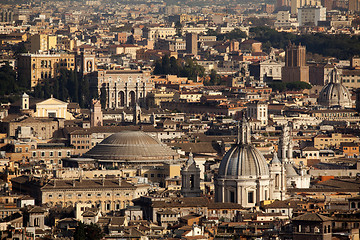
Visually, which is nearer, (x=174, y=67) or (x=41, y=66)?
(x=41, y=66)

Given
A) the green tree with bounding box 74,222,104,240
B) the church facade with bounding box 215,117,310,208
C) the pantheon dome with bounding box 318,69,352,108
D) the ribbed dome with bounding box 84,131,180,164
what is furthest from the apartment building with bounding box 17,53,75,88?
the green tree with bounding box 74,222,104,240

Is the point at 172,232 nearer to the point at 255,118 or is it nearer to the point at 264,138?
the point at 264,138

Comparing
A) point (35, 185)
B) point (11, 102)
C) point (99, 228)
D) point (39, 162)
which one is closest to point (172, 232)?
point (99, 228)

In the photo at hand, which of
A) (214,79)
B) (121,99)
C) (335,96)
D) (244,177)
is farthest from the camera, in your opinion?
(214,79)

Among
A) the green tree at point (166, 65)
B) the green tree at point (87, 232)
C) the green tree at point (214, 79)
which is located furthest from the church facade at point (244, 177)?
the green tree at point (166, 65)

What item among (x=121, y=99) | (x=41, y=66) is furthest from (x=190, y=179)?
(x=41, y=66)

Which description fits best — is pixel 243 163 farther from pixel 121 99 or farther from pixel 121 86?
pixel 121 99
